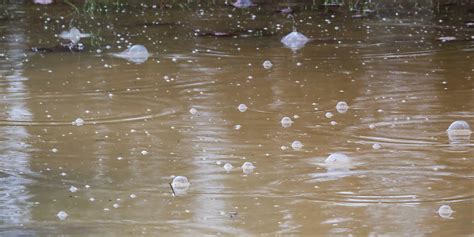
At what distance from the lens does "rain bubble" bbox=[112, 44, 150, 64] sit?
6.19m

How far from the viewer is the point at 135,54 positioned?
6.32 m

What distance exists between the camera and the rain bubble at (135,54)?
20.3ft

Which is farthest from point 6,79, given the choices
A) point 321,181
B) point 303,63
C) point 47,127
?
point 321,181

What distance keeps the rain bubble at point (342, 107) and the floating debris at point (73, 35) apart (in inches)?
105

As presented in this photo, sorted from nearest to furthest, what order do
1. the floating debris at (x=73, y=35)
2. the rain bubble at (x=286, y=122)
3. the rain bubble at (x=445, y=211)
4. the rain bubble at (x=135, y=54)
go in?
the rain bubble at (x=445, y=211), the rain bubble at (x=286, y=122), the rain bubble at (x=135, y=54), the floating debris at (x=73, y=35)

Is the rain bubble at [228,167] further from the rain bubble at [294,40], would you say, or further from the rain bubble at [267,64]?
the rain bubble at [294,40]

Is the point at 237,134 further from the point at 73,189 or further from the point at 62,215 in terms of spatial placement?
the point at 62,215

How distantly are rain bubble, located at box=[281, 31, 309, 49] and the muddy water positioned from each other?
9cm

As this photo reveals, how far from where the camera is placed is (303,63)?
5.96 m

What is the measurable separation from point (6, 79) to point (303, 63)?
1.74m

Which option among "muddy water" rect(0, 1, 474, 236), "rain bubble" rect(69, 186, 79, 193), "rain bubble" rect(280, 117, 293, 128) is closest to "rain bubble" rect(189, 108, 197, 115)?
"muddy water" rect(0, 1, 474, 236)

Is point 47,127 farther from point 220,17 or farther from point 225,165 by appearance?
point 220,17

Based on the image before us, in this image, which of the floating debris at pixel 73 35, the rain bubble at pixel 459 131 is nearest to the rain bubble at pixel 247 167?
the rain bubble at pixel 459 131

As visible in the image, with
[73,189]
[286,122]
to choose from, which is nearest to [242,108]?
[286,122]
